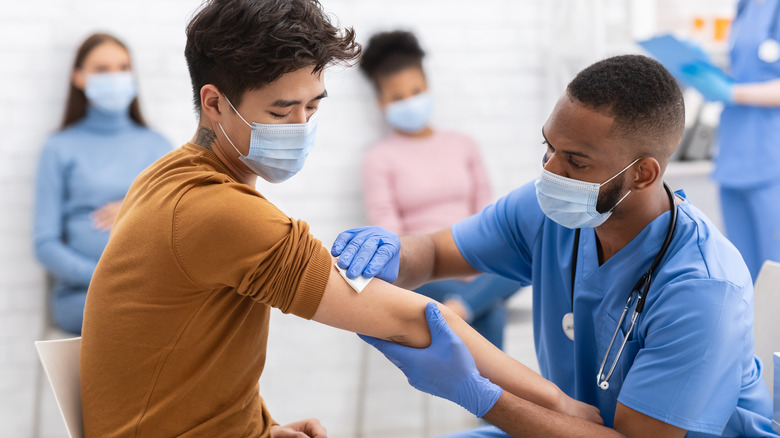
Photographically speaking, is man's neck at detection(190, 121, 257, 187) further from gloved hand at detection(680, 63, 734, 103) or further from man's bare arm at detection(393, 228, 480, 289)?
gloved hand at detection(680, 63, 734, 103)

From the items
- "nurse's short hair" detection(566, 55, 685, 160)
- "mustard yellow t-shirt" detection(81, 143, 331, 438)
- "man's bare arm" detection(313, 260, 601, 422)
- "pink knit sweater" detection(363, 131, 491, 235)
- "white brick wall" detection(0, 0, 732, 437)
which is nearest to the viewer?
"mustard yellow t-shirt" detection(81, 143, 331, 438)

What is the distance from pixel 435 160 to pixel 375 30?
592 mm

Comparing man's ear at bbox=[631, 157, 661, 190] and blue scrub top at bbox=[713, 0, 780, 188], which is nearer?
man's ear at bbox=[631, 157, 661, 190]

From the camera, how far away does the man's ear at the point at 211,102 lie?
4.31 ft

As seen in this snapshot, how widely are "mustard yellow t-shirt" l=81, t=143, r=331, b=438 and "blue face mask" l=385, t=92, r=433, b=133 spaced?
165 centimetres

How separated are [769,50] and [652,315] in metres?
1.81

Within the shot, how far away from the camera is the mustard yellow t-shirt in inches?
45.4

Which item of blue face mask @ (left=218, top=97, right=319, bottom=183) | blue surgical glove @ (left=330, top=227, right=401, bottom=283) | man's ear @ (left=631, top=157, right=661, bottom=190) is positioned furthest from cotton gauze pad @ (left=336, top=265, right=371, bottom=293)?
man's ear @ (left=631, top=157, right=661, bottom=190)

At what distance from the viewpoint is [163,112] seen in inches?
111

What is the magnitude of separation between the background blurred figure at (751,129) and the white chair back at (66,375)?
2400 mm

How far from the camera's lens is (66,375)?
52.6 inches

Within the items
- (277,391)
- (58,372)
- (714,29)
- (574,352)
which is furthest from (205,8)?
(714,29)

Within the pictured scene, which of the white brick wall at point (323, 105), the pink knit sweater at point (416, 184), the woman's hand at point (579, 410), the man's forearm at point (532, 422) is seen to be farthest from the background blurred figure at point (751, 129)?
the man's forearm at point (532, 422)

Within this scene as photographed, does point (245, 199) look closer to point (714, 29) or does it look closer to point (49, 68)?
point (49, 68)
